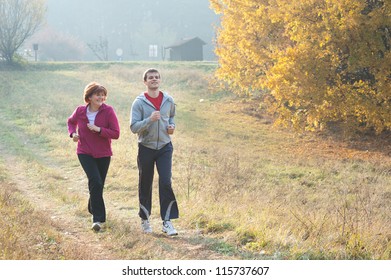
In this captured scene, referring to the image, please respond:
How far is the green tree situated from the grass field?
1978cm

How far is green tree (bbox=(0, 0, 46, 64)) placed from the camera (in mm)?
43000

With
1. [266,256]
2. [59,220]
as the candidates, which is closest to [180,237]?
[266,256]

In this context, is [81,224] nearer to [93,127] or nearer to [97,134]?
[97,134]

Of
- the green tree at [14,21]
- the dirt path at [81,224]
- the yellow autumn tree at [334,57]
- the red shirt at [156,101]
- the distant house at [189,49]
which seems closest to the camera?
the dirt path at [81,224]

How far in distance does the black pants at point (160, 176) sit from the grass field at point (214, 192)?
36cm

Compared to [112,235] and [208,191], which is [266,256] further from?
[208,191]

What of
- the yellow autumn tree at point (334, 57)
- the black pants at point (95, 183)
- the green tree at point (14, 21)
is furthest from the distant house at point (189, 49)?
the black pants at point (95, 183)

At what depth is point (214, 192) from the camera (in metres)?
8.83

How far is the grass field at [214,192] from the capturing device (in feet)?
18.3

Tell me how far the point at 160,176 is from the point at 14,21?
136 feet

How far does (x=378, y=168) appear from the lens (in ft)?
43.8

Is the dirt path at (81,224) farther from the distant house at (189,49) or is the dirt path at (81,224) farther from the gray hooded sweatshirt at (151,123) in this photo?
the distant house at (189,49)

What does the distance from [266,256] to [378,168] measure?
8988mm

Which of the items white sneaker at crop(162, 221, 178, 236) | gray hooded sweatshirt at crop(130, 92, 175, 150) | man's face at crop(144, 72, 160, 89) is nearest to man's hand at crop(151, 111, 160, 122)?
gray hooded sweatshirt at crop(130, 92, 175, 150)
